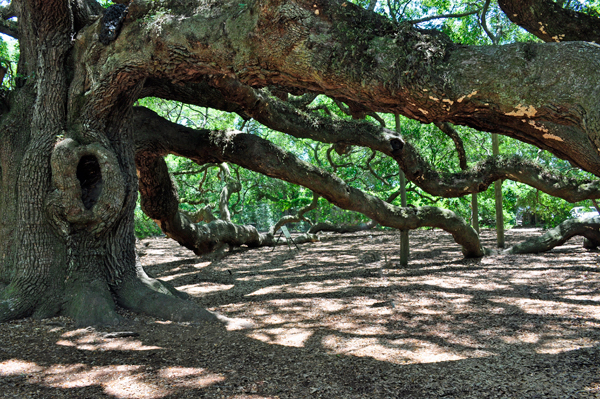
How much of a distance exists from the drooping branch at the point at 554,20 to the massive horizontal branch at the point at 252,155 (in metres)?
3.19

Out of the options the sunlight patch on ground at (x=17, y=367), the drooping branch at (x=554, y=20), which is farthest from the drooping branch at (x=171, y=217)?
the drooping branch at (x=554, y=20)

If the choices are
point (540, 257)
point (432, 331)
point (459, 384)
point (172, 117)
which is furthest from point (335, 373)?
point (172, 117)

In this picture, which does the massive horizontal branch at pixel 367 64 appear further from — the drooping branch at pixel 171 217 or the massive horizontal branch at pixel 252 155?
the drooping branch at pixel 171 217

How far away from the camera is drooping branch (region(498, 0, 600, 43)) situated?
383cm

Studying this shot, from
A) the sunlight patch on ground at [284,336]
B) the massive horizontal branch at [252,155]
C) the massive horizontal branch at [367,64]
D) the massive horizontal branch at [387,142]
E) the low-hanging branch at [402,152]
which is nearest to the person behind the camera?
the massive horizontal branch at [367,64]

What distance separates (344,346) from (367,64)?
2123 mm

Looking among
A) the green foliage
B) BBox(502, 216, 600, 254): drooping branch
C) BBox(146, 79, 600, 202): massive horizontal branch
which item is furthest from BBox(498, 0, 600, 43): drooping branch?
BBox(502, 216, 600, 254): drooping branch

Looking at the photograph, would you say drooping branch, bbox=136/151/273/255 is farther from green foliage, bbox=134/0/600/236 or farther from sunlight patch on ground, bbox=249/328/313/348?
sunlight patch on ground, bbox=249/328/313/348

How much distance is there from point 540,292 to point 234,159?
168 inches

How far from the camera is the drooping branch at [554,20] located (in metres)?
3.83

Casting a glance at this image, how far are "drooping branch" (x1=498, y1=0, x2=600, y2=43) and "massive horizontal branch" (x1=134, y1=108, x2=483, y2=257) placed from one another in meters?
3.19

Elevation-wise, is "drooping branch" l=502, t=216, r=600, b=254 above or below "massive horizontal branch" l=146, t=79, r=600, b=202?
below

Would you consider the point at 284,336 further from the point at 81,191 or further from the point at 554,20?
the point at 554,20

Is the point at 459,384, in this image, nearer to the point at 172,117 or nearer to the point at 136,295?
the point at 136,295
